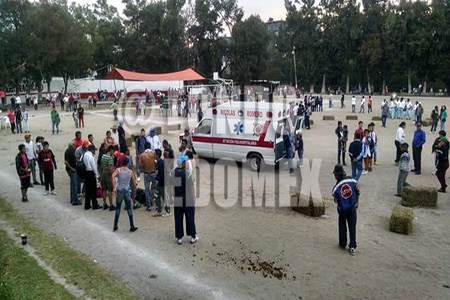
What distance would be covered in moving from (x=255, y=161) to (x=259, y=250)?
260 inches

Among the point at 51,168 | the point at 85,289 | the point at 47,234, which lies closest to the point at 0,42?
Answer: the point at 51,168

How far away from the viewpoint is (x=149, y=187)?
10633mm

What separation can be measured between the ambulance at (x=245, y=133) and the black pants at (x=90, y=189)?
552 centimetres

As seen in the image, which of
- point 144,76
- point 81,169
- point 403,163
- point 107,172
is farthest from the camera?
point 144,76

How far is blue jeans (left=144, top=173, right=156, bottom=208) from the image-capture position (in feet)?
34.4

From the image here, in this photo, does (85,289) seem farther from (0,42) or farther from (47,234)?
(0,42)

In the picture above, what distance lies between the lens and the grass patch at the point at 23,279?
6535 millimetres

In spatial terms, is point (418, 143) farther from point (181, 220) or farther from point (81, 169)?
point (81, 169)

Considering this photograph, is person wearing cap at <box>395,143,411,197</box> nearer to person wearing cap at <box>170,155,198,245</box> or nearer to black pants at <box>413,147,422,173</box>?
black pants at <box>413,147,422,173</box>

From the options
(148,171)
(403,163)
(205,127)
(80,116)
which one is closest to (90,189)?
(148,171)

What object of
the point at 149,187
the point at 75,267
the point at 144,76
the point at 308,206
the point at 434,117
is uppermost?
the point at 144,76

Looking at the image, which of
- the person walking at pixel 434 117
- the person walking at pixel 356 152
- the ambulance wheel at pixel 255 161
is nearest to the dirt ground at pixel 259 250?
the person walking at pixel 356 152

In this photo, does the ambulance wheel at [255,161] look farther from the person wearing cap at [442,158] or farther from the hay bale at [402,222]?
the hay bale at [402,222]

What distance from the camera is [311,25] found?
72000mm
